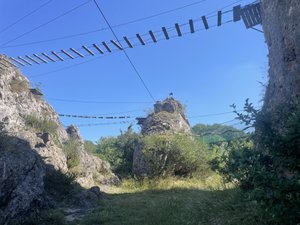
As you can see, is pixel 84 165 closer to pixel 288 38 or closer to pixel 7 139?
pixel 7 139

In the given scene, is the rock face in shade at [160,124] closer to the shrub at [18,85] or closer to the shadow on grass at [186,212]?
the shadow on grass at [186,212]

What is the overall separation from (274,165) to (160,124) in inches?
600

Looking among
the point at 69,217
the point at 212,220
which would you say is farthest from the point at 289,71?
the point at 69,217

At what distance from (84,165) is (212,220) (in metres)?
11.2

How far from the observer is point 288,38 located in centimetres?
716

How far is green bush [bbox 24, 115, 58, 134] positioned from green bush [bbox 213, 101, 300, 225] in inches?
511

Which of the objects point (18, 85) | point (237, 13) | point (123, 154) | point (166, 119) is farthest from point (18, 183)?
point (123, 154)

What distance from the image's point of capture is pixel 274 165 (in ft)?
16.3

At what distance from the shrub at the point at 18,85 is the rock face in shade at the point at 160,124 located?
6.90 m

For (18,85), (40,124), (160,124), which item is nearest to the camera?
(40,124)

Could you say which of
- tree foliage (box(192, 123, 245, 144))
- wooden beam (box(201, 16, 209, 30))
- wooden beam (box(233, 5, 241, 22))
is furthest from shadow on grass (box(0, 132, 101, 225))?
wooden beam (box(233, 5, 241, 22))

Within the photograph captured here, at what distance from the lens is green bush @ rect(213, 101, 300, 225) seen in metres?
4.29

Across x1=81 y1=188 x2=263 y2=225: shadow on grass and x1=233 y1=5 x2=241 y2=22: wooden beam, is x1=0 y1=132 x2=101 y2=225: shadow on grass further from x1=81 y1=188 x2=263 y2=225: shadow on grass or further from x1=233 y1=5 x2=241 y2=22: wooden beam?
x1=233 y1=5 x2=241 y2=22: wooden beam

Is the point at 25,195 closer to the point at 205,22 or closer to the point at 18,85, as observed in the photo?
the point at 205,22
